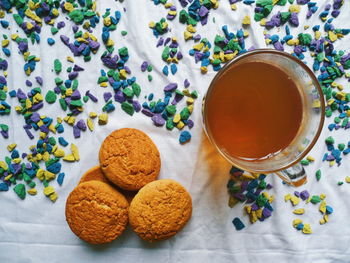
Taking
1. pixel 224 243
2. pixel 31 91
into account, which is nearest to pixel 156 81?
pixel 31 91

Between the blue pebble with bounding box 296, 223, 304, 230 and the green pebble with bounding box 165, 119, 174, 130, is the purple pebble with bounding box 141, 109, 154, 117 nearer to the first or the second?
the green pebble with bounding box 165, 119, 174, 130

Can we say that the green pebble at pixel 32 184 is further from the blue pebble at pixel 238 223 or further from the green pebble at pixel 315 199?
the green pebble at pixel 315 199

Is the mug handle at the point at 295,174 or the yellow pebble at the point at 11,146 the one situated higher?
the mug handle at the point at 295,174

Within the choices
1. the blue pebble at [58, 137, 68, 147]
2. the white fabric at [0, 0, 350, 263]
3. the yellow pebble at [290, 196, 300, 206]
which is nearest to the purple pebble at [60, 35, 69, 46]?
the white fabric at [0, 0, 350, 263]

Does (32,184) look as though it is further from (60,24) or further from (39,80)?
(60,24)

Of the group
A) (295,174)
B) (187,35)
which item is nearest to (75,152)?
(187,35)

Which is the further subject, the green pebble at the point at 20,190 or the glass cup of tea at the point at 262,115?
the green pebble at the point at 20,190

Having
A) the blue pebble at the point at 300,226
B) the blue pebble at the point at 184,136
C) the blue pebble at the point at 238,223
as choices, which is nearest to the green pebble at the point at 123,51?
the blue pebble at the point at 184,136

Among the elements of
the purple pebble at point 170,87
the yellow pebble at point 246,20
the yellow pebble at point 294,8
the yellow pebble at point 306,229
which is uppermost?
the yellow pebble at point 294,8

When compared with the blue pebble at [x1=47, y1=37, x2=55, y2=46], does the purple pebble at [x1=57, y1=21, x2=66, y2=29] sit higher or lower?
higher
